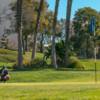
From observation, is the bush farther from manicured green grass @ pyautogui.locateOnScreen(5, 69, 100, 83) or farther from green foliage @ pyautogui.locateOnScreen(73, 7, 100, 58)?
green foliage @ pyautogui.locateOnScreen(73, 7, 100, 58)

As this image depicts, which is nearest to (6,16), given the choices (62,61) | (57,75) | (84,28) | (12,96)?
(84,28)

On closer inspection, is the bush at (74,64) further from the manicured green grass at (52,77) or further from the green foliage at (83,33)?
the green foliage at (83,33)

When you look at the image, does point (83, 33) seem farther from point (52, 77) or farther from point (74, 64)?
point (52, 77)

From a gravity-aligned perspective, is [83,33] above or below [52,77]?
above

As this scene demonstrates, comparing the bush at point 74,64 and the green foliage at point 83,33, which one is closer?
the bush at point 74,64

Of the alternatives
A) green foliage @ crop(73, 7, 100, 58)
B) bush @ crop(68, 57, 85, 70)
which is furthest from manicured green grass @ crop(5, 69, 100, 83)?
green foliage @ crop(73, 7, 100, 58)

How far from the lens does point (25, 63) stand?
50594mm

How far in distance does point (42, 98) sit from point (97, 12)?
327 ft

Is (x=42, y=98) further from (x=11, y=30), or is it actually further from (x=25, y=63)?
(x=11, y=30)

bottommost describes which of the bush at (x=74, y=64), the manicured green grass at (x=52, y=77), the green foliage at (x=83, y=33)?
the manicured green grass at (x=52, y=77)

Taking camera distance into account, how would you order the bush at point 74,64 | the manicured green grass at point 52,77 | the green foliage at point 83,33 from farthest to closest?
the green foliage at point 83,33
the bush at point 74,64
the manicured green grass at point 52,77

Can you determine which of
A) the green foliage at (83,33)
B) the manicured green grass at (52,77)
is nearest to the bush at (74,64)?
the manicured green grass at (52,77)

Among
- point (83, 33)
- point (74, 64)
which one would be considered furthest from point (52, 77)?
point (83, 33)

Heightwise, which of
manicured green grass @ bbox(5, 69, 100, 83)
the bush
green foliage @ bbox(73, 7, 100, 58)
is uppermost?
green foliage @ bbox(73, 7, 100, 58)
